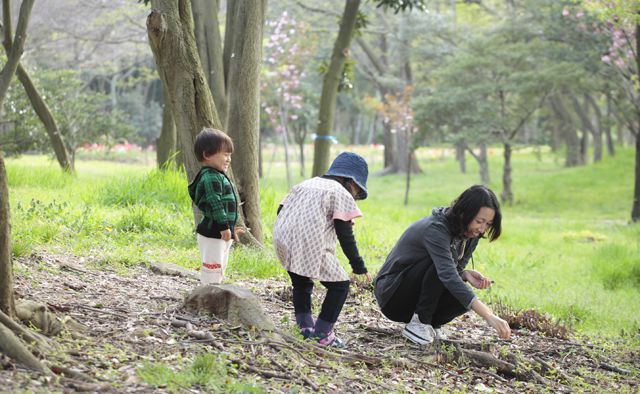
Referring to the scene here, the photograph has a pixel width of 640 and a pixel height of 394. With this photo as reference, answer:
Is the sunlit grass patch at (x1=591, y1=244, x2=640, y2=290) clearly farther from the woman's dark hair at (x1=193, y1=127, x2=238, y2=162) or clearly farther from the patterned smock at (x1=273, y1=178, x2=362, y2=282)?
the woman's dark hair at (x1=193, y1=127, x2=238, y2=162)

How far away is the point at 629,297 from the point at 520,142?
15592 mm

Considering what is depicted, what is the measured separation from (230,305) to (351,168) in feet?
3.68

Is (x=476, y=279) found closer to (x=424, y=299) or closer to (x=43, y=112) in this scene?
(x=424, y=299)

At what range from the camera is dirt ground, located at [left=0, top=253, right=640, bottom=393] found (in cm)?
401

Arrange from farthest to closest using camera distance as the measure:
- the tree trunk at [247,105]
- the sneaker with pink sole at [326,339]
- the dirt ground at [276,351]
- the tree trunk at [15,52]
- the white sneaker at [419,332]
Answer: the tree trunk at [15,52]
the tree trunk at [247,105]
the white sneaker at [419,332]
the sneaker with pink sole at [326,339]
the dirt ground at [276,351]

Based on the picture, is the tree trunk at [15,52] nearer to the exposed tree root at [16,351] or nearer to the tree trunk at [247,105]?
the tree trunk at [247,105]

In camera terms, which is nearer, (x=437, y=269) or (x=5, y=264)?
(x=5, y=264)

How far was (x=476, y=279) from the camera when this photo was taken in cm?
521

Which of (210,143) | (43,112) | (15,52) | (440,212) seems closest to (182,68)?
(210,143)

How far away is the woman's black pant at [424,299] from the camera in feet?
16.9

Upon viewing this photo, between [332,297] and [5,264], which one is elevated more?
[5,264]

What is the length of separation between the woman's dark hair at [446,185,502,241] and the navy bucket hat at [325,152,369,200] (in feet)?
1.93

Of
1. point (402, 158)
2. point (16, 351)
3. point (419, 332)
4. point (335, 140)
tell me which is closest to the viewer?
point (16, 351)

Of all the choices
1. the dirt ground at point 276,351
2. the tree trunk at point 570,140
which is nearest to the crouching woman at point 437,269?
the dirt ground at point 276,351
